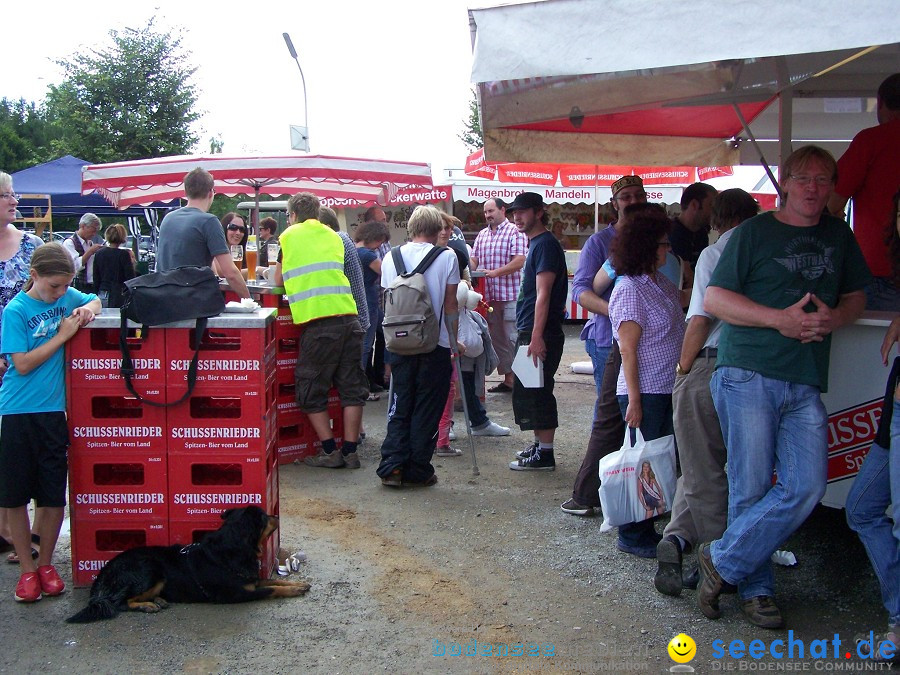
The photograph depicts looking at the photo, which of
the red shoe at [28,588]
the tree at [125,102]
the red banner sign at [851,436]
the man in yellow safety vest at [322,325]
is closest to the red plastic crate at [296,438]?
the man in yellow safety vest at [322,325]

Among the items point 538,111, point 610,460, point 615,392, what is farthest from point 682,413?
point 538,111

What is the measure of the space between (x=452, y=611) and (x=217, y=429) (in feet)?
4.79

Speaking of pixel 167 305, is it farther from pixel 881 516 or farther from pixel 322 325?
pixel 881 516

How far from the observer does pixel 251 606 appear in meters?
4.06

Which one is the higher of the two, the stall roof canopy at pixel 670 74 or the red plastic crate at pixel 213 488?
the stall roof canopy at pixel 670 74

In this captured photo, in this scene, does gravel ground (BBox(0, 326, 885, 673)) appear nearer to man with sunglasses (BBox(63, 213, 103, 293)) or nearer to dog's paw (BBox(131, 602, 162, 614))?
dog's paw (BBox(131, 602, 162, 614))

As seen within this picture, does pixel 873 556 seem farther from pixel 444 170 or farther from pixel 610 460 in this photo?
pixel 444 170

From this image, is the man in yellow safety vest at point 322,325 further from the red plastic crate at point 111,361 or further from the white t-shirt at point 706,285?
the white t-shirt at point 706,285

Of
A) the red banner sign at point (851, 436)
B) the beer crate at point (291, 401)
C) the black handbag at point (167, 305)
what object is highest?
the black handbag at point (167, 305)

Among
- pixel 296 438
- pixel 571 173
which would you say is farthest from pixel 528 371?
pixel 571 173

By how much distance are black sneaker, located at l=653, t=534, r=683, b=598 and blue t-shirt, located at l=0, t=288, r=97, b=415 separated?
3017 millimetres

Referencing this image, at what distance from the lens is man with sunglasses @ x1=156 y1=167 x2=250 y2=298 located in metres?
5.85

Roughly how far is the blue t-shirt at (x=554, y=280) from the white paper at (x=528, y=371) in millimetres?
229

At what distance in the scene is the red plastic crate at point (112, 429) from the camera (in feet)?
13.7
